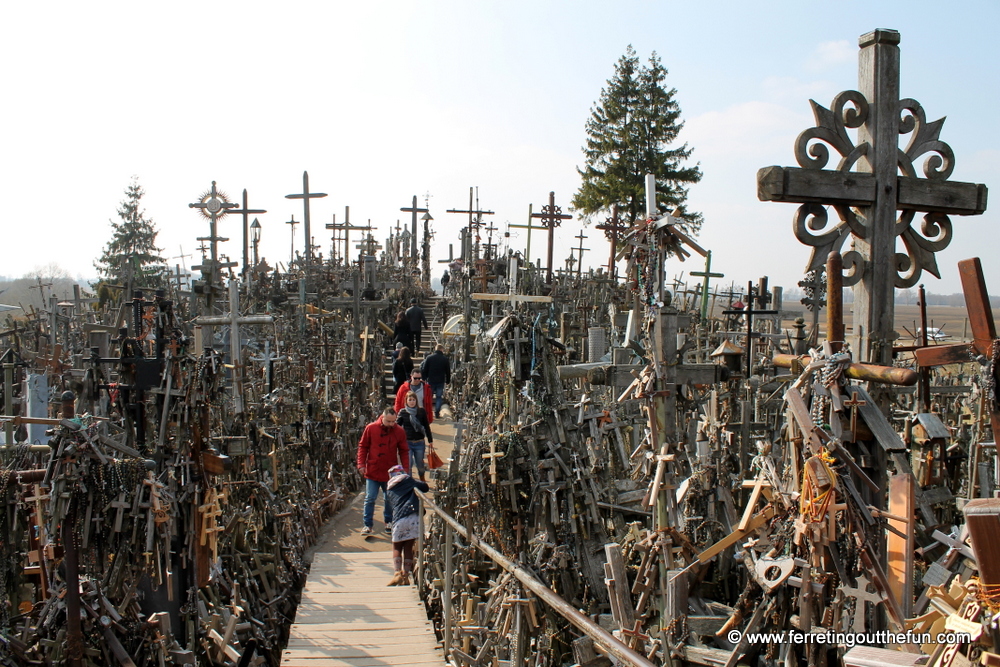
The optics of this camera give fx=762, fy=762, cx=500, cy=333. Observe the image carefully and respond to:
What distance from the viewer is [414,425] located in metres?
10.4

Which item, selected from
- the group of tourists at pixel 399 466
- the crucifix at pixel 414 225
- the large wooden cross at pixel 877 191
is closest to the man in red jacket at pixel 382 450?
the group of tourists at pixel 399 466

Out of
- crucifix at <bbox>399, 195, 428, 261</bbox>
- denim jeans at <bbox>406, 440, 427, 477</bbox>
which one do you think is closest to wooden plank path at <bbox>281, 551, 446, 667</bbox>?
denim jeans at <bbox>406, 440, 427, 477</bbox>

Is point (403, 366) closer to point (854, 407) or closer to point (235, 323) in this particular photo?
point (235, 323)

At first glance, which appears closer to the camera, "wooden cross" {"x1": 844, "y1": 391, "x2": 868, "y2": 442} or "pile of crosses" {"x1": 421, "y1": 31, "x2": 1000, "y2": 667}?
"pile of crosses" {"x1": 421, "y1": 31, "x2": 1000, "y2": 667}

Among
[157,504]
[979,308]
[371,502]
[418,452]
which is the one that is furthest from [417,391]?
[979,308]

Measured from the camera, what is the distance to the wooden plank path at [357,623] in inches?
231

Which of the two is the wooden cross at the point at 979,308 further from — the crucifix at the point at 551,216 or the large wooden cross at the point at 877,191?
the crucifix at the point at 551,216

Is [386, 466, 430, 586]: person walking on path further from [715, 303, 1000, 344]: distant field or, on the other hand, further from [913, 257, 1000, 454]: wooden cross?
[913, 257, 1000, 454]: wooden cross

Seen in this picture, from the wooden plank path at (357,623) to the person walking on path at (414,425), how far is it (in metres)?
→ 2.56

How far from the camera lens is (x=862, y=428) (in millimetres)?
3375

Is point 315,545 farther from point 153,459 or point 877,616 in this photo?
point 877,616

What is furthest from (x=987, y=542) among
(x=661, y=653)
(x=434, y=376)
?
(x=434, y=376)

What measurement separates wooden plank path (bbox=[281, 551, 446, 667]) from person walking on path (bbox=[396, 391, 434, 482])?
101 inches

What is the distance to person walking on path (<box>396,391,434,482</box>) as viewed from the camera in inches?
405
